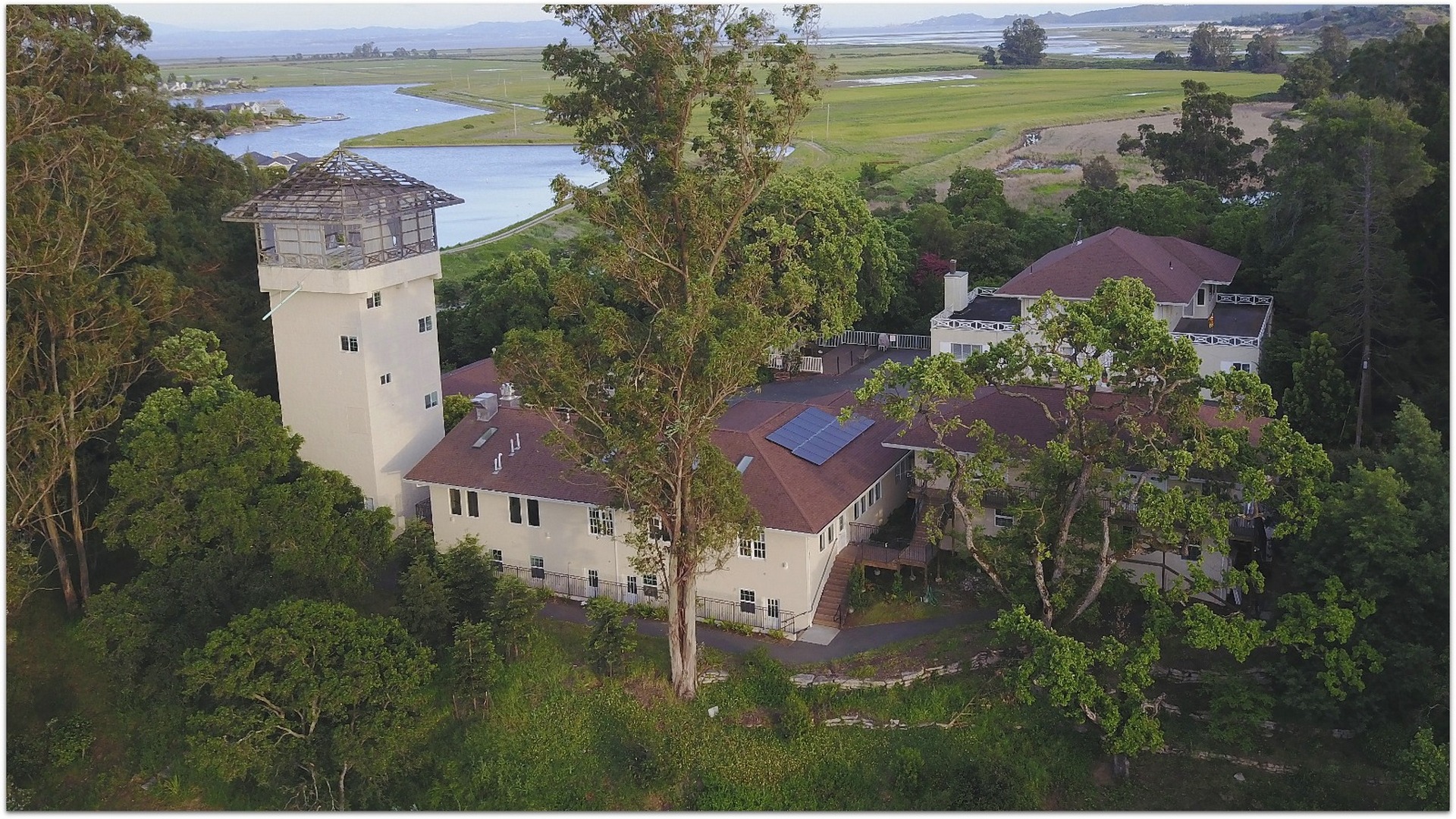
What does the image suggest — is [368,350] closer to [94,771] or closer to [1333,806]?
[94,771]

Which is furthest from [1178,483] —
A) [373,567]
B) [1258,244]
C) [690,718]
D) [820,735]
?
[1258,244]

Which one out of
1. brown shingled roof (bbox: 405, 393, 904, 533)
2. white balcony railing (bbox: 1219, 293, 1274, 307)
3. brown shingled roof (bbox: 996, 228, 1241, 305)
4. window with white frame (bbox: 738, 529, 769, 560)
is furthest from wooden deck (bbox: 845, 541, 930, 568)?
white balcony railing (bbox: 1219, 293, 1274, 307)

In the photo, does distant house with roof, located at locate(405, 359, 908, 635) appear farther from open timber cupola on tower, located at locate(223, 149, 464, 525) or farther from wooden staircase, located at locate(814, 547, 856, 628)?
open timber cupola on tower, located at locate(223, 149, 464, 525)

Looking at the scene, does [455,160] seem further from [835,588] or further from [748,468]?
[835,588]

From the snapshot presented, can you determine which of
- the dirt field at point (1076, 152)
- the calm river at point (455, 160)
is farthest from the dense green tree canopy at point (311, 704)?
the dirt field at point (1076, 152)

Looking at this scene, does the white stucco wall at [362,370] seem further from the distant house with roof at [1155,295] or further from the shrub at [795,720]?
the distant house with roof at [1155,295]

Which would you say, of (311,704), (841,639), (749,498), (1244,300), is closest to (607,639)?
(749,498)
